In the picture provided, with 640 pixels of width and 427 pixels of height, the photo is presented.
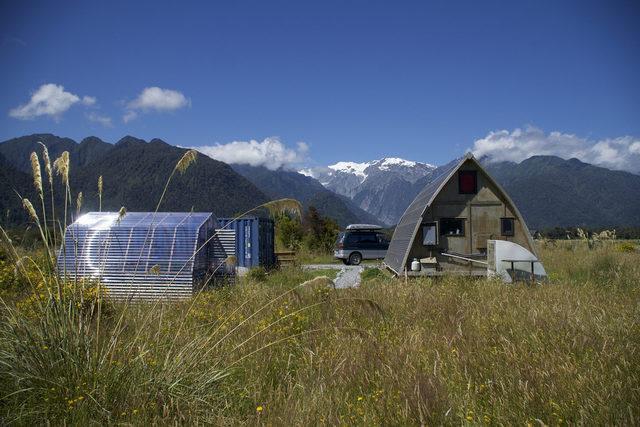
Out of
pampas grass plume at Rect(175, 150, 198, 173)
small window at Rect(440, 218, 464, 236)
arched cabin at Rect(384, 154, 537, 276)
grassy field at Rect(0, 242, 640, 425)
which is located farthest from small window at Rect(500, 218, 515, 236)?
pampas grass plume at Rect(175, 150, 198, 173)

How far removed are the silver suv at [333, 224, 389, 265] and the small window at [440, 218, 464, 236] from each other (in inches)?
426

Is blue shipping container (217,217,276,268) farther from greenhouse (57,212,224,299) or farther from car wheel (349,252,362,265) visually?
car wheel (349,252,362,265)

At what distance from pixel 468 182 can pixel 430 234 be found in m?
1.90

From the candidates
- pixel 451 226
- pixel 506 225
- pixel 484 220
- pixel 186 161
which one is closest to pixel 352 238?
pixel 451 226

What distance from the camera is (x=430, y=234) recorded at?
1317 centimetres

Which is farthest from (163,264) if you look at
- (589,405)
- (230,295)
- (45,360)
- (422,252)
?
(589,405)

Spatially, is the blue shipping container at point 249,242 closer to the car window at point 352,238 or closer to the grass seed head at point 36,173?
the car window at point 352,238

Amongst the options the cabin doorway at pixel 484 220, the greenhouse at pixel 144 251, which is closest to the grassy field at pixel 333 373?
the greenhouse at pixel 144 251

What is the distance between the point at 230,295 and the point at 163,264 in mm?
3765

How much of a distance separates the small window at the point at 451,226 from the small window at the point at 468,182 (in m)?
0.86

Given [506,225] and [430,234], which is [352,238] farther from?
[506,225]

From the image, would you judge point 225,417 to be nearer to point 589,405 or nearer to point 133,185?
point 589,405

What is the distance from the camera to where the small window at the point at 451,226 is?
527 inches

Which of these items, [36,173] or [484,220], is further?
[484,220]
